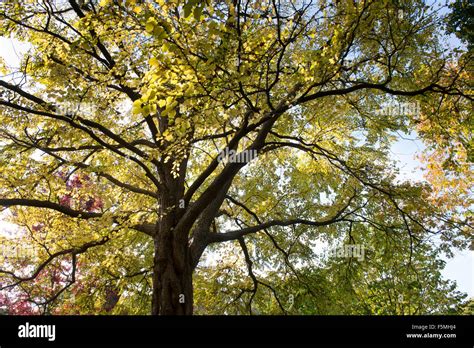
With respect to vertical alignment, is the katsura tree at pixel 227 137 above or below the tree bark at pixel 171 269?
above

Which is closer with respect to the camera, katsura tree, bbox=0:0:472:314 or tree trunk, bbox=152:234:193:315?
katsura tree, bbox=0:0:472:314

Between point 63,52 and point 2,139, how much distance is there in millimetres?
3884

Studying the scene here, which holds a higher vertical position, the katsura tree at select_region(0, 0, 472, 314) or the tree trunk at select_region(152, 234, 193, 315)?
the katsura tree at select_region(0, 0, 472, 314)

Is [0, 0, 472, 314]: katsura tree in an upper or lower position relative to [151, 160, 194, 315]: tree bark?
upper

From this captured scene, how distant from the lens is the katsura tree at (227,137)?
6.56m

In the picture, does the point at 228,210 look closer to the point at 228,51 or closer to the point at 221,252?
the point at 221,252

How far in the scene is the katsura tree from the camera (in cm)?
656

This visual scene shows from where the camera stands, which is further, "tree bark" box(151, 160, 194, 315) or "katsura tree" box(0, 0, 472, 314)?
"tree bark" box(151, 160, 194, 315)

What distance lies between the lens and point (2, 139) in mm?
10820

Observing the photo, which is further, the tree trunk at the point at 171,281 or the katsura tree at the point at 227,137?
the tree trunk at the point at 171,281

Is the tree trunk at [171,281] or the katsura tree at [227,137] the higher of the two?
the katsura tree at [227,137]

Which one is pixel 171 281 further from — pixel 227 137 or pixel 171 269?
pixel 227 137

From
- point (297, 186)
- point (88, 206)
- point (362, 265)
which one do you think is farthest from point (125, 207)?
point (88, 206)

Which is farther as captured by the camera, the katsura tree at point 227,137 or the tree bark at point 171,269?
the tree bark at point 171,269
